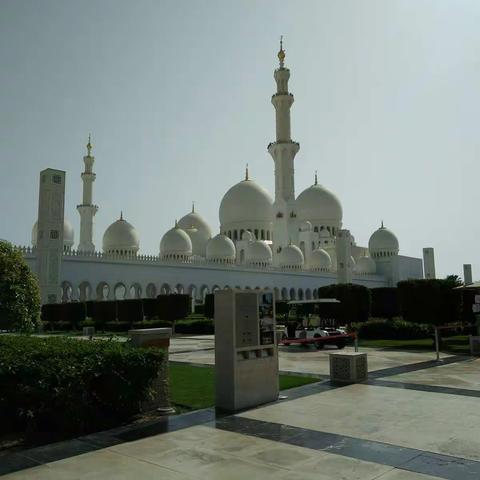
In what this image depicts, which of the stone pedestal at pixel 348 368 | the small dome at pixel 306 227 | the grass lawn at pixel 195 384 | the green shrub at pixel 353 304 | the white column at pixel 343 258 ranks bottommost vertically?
the grass lawn at pixel 195 384

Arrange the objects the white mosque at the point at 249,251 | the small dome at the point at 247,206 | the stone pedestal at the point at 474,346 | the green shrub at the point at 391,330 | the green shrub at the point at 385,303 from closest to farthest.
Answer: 1. the stone pedestal at the point at 474,346
2. the green shrub at the point at 391,330
3. the green shrub at the point at 385,303
4. the white mosque at the point at 249,251
5. the small dome at the point at 247,206

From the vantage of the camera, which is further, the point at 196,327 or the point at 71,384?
Answer: the point at 196,327

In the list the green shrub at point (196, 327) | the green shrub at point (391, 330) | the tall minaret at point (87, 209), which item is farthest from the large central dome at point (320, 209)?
the green shrub at point (391, 330)

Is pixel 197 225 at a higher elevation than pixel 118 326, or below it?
higher

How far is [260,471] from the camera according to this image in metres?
5.21

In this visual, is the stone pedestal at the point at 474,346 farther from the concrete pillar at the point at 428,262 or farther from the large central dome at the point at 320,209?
the concrete pillar at the point at 428,262

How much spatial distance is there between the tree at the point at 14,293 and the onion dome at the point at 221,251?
3941cm

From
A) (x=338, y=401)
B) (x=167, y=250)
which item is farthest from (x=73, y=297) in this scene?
(x=338, y=401)

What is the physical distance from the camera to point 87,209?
2162 inches

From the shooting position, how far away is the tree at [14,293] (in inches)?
588

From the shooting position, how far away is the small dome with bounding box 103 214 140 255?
2071 inches

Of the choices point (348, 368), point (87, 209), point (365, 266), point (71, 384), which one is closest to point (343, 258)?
point (365, 266)

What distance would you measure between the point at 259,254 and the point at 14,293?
4251 cm

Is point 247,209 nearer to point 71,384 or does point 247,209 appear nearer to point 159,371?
point 159,371
